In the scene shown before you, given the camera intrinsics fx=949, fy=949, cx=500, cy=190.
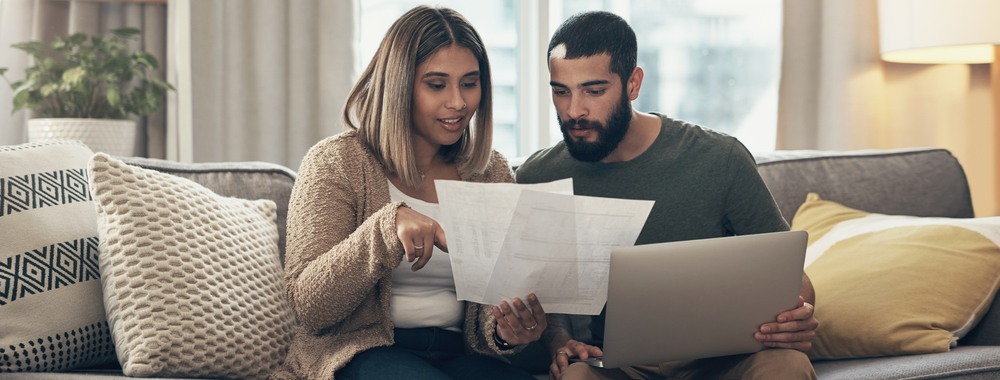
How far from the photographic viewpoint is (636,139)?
1.76 m

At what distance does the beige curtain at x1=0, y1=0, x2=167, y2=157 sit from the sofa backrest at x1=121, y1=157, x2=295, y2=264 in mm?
965

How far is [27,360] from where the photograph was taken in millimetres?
1365

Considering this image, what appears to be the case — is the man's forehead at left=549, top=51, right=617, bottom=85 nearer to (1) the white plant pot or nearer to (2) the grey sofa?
(2) the grey sofa

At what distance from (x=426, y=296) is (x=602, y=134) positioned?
1.40 ft

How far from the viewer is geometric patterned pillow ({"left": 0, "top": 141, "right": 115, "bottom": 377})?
1367 millimetres

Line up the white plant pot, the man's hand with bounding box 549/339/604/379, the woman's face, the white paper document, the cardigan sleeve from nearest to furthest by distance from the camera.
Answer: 1. the white paper document
2. the cardigan sleeve
3. the man's hand with bounding box 549/339/604/379
4. the woman's face
5. the white plant pot

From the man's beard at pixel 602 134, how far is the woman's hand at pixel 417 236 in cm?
45

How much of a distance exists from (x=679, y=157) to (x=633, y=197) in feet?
0.37

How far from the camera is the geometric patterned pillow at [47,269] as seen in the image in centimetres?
137

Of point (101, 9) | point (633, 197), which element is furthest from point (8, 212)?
point (101, 9)

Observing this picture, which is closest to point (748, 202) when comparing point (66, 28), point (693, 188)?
point (693, 188)

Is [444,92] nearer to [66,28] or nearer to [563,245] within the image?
[563,245]

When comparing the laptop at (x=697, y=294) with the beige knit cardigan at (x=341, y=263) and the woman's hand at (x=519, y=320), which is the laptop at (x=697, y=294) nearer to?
the woman's hand at (x=519, y=320)

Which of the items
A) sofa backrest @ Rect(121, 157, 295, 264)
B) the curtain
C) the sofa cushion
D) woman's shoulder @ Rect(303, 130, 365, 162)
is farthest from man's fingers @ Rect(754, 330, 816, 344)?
the curtain
